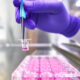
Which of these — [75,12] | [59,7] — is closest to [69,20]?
[59,7]

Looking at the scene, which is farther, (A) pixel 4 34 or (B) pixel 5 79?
(A) pixel 4 34

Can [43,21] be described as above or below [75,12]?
above

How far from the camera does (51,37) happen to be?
3.03 metres

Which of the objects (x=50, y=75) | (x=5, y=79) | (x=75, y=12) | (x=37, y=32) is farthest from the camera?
(x=37, y=32)

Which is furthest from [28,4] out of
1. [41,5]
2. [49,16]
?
[49,16]

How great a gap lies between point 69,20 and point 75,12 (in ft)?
7.04

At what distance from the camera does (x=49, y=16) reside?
2.05 feet

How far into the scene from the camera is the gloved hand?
1.51 feet

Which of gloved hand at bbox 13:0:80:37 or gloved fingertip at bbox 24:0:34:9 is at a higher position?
gloved fingertip at bbox 24:0:34:9

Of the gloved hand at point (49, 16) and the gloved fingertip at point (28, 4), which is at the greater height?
the gloved fingertip at point (28, 4)

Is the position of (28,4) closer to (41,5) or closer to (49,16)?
(41,5)

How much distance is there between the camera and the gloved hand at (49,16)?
0.46m

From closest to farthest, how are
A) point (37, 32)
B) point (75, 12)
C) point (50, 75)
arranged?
→ point (50, 75) → point (75, 12) → point (37, 32)

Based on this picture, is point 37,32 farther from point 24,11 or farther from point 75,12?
point 24,11
